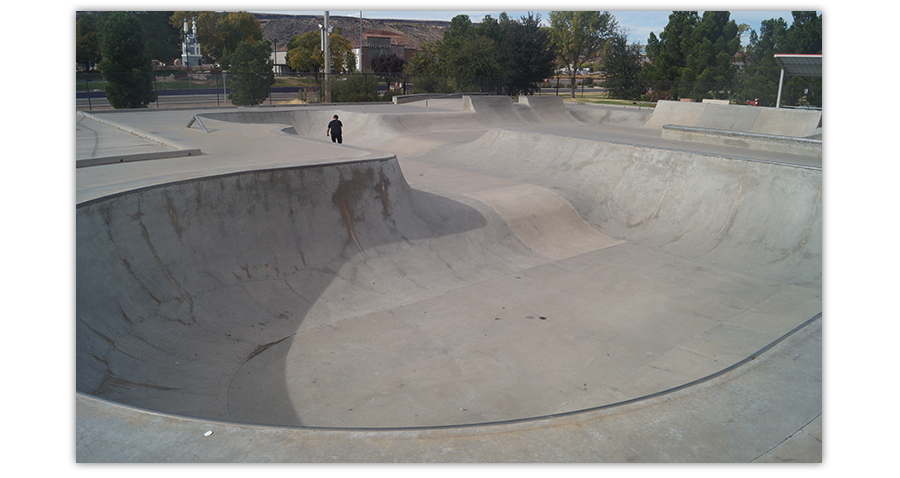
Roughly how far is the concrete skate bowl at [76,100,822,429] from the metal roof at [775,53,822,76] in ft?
54.9

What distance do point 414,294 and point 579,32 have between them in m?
67.4

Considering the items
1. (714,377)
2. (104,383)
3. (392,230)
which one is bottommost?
(104,383)

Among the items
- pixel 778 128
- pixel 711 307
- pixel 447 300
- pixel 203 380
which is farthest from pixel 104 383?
pixel 778 128

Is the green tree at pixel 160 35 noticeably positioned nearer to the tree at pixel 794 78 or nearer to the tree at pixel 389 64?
the tree at pixel 389 64

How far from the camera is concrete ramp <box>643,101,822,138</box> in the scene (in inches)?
759

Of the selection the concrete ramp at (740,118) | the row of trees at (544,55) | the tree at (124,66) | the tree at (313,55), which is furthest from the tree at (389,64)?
the concrete ramp at (740,118)

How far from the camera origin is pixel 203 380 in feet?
18.6

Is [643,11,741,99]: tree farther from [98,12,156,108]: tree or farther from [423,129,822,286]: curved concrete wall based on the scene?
[98,12,156,108]: tree

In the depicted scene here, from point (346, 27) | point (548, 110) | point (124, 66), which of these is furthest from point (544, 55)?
point (346, 27)

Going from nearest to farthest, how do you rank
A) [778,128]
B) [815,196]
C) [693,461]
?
[693,461] → [815,196] → [778,128]

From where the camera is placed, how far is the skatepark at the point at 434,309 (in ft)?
9.91

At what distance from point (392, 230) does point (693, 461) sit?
711 centimetres

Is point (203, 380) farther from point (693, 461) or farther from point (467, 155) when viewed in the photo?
point (467, 155)

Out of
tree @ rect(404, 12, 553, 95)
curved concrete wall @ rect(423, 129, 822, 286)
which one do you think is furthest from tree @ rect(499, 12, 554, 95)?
curved concrete wall @ rect(423, 129, 822, 286)
